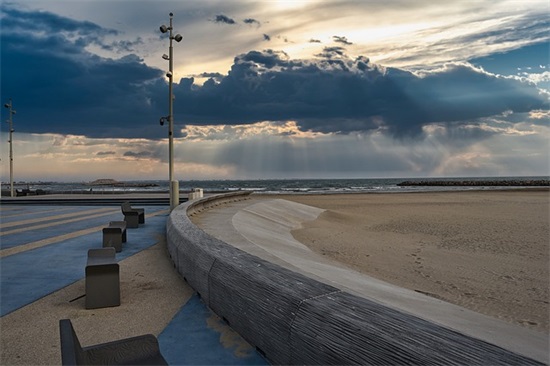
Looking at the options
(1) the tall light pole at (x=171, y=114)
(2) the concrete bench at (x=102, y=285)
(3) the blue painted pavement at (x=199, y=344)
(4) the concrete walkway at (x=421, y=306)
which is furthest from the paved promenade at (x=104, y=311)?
(1) the tall light pole at (x=171, y=114)

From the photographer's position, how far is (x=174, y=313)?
16.7ft

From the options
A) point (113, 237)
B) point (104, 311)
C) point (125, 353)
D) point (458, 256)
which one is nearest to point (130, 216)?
point (113, 237)

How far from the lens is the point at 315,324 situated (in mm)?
2828

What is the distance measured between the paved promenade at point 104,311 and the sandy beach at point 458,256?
4.92m

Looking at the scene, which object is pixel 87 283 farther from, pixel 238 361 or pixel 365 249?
pixel 365 249

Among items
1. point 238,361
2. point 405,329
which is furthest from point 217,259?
point 405,329

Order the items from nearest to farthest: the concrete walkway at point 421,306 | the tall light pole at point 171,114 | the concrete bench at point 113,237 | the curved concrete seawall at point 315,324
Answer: the curved concrete seawall at point 315,324 → the concrete walkway at point 421,306 → the concrete bench at point 113,237 → the tall light pole at point 171,114

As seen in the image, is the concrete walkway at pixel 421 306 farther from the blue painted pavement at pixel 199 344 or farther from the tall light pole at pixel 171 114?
the tall light pole at pixel 171 114

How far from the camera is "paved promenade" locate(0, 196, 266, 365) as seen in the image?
13.1 feet

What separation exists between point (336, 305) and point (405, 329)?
603 millimetres

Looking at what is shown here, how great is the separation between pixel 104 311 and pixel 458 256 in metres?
10.6

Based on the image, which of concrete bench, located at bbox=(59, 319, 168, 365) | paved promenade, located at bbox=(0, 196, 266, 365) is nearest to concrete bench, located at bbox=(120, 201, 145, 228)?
paved promenade, located at bbox=(0, 196, 266, 365)

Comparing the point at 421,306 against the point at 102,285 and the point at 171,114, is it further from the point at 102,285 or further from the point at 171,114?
the point at 171,114

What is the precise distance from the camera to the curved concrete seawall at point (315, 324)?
84.4 inches
